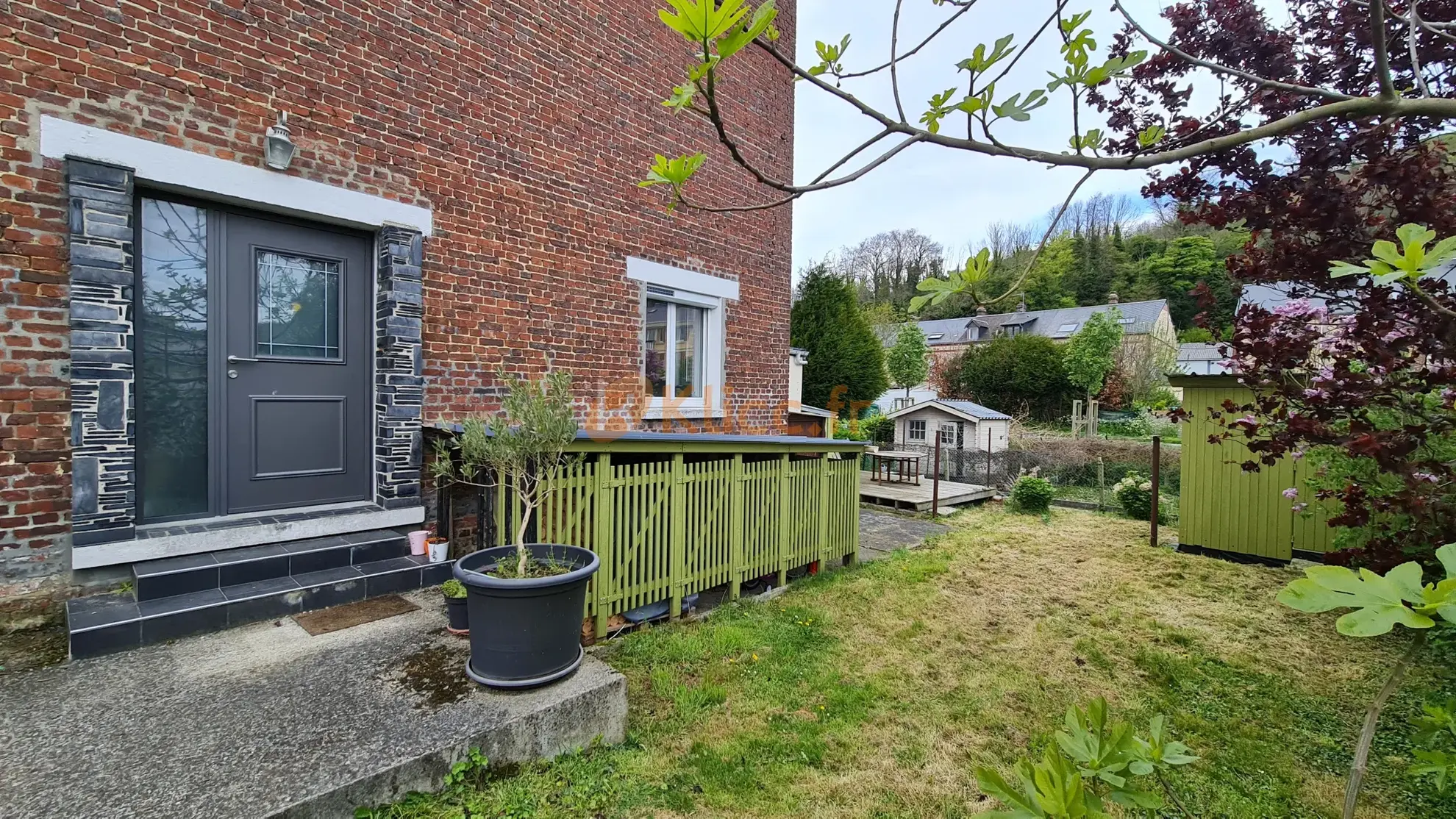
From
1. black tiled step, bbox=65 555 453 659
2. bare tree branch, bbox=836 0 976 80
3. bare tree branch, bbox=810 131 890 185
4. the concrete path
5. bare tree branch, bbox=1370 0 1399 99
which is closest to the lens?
bare tree branch, bbox=1370 0 1399 99

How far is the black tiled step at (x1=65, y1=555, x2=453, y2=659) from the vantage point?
10.00ft

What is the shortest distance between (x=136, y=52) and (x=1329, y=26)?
20.3ft

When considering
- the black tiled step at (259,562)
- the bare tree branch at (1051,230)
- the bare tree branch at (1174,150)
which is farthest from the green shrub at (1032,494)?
the bare tree branch at (1051,230)

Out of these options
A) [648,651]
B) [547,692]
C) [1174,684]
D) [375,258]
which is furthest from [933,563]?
[375,258]

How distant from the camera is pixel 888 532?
28.2 feet

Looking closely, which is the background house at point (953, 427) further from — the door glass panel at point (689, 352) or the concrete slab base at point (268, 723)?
the concrete slab base at point (268, 723)

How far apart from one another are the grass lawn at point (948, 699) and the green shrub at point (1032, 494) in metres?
4.06

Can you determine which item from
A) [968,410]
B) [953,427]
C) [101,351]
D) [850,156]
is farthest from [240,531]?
[968,410]

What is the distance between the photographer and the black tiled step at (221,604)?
10.00ft

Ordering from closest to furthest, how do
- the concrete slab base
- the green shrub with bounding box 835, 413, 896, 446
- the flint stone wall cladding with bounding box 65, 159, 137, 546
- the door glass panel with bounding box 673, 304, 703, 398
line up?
the concrete slab base, the flint stone wall cladding with bounding box 65, 159, 137, 546, the door glass panel with bounding box 673, 304, 703, 398, the green shrub with bounding box 835, 413, 896, 446

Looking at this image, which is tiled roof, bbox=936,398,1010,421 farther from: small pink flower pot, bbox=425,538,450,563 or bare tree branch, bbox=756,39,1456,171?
bare tree branch, bbox=756,39,1456,171

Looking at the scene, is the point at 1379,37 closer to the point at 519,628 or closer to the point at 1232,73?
the point at 1232,73

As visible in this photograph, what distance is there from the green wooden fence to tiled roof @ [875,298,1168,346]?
72.2 ft

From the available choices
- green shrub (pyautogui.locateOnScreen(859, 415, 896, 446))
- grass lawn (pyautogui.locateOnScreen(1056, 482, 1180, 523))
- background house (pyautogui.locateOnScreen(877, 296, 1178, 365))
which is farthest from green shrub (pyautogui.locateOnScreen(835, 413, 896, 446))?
background house (pyautogui.locateOnScreen(877, 296, 1178, 365))
